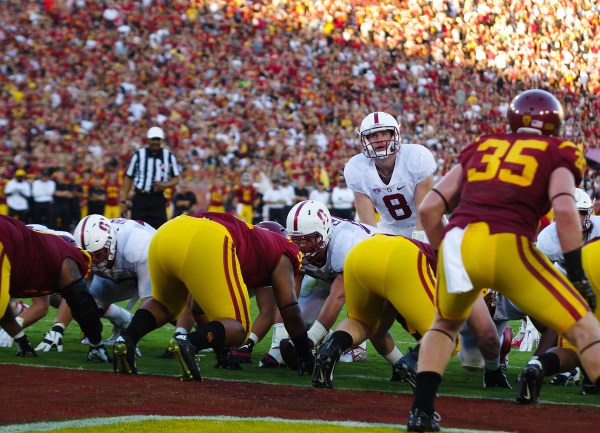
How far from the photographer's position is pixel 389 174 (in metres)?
7.26

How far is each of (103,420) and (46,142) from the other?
1614cm

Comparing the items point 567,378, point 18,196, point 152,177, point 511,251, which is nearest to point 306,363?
point 567,378

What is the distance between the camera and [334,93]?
24125 millimetres

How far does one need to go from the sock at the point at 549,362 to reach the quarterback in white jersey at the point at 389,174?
78.3 inches

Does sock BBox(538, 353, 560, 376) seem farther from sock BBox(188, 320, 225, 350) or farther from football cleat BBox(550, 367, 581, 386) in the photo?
sock BBox(188, 320, 225, 350)

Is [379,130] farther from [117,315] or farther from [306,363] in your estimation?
[117,315]

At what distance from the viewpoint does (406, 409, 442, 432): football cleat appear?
4.00 metres

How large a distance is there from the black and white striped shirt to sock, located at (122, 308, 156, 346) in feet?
18.2

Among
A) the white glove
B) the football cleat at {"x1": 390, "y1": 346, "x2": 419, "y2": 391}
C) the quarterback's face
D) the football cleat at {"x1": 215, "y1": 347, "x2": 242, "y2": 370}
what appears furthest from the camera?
the white glove

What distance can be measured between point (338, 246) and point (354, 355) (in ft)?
3.82

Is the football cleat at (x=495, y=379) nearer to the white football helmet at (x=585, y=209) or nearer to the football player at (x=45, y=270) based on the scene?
the white football helmet at (x=585, y=209)

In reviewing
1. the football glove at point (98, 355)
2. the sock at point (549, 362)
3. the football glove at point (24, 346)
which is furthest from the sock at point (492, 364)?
the football glove at point (24, 346)

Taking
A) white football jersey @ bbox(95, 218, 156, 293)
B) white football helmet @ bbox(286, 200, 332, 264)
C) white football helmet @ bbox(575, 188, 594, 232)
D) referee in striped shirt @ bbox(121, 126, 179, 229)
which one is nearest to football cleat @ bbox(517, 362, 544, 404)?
white football helmet @ bbox(286, 200, 332, 264)

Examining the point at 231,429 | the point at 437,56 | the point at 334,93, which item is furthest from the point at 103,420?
the point at 437,56
